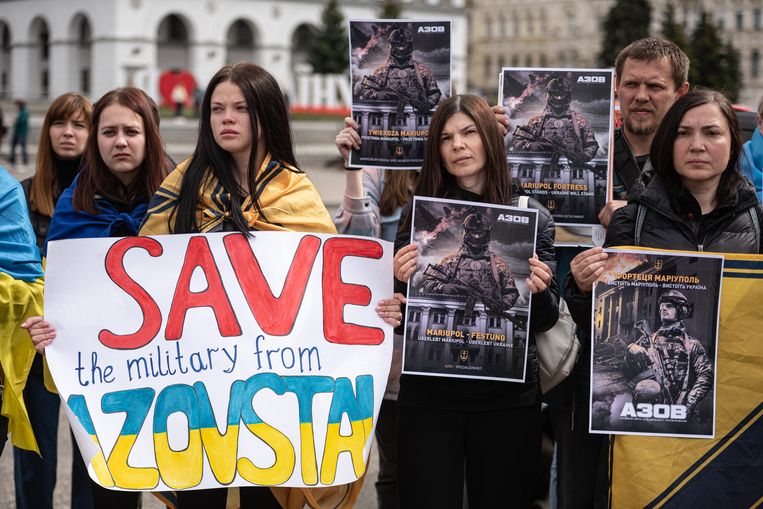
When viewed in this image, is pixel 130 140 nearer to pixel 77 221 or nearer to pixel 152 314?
pixel 77 221

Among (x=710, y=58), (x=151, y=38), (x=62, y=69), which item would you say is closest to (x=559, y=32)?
(x=151, y=38)

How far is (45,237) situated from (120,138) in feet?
3.23

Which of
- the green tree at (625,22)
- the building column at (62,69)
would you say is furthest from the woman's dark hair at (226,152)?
the building column at (62,69)

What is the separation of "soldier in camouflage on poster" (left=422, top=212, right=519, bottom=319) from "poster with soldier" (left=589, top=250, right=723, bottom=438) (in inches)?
13.2

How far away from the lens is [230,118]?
3850 millimetres

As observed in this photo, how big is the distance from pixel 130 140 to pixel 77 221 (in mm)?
409

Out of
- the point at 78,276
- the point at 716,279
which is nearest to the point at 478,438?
the point at 716,279

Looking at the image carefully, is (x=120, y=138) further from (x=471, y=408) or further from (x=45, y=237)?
(x=471, y=408)

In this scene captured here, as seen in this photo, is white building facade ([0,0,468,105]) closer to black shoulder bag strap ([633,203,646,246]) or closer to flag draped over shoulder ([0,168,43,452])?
flag draped over shoulder ([0,168,43,452])

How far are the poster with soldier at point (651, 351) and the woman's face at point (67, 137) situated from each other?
2884 mm

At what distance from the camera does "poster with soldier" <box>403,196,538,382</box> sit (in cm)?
370

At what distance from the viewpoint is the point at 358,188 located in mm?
4691

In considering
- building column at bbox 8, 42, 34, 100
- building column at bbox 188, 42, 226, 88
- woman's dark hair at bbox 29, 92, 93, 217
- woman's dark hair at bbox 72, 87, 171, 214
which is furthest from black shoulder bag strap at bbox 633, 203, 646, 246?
building column at bbox 8, 42, 34, 100

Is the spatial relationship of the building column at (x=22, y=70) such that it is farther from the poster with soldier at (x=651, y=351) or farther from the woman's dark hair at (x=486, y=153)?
the poster with soldier at (x=651, y=351)
